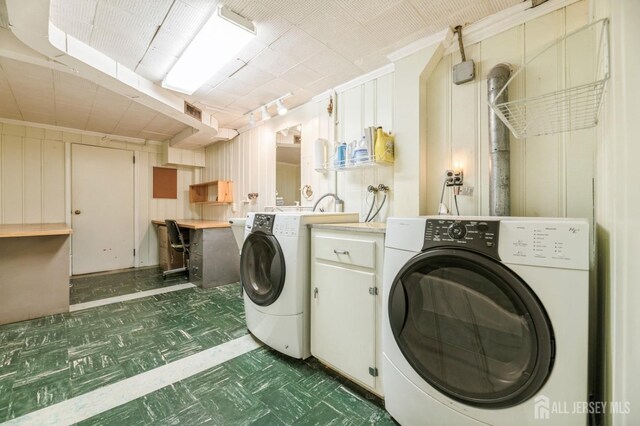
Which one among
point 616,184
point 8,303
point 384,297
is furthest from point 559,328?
point 8,303

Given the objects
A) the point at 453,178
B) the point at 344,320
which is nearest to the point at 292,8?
the point at 453,178

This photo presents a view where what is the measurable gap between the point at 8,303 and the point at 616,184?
13.7 feet

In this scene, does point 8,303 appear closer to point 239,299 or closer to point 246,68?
point 239,299

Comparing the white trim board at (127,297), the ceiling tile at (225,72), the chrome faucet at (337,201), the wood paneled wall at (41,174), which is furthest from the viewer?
the wood paneled wall at (41,174)

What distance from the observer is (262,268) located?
2010 millimetres

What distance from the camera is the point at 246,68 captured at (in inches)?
91.0

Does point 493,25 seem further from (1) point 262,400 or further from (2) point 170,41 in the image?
(1) point 262,400

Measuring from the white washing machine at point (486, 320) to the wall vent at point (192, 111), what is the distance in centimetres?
286

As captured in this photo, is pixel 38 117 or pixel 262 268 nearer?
pixel 262 268

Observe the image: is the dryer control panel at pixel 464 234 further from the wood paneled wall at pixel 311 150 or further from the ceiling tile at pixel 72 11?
the ceiling tile at pixel 72 11

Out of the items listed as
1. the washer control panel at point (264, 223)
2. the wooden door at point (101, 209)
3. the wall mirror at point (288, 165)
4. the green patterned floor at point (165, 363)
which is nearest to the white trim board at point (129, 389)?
the green patterned floor at point (165, 363)

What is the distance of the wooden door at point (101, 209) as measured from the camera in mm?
4035

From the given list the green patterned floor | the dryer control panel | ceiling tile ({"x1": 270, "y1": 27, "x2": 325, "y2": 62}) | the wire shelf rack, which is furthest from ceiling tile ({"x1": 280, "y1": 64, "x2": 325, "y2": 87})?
the green patterned floor

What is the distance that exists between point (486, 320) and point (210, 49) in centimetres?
240
